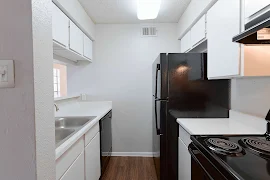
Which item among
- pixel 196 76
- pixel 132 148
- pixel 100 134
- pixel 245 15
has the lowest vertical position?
pixel 132 148

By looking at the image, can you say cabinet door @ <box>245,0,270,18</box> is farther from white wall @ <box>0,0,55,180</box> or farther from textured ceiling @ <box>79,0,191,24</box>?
textured ceiling @ <box>79,0,191,24</box>

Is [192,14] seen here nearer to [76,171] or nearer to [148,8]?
[148,8]

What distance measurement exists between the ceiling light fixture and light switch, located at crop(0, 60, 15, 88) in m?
1.79

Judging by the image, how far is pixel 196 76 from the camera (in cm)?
215

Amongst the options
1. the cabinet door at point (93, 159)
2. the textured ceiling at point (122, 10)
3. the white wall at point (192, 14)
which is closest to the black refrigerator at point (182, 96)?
the white wall at point (192, 14)

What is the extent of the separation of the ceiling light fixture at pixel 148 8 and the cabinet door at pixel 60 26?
2.94 feet

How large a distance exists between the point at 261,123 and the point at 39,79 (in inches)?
67.9

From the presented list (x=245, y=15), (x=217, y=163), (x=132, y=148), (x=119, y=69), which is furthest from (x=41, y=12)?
(x=132, y=148)

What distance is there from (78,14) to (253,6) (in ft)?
6.58

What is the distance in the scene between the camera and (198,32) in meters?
2.30

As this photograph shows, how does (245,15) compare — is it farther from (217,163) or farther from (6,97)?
(6,97)

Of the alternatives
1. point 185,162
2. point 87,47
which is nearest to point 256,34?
point 185,162

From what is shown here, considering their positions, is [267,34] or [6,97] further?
[267,34]

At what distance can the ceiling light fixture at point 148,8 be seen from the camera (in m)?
2.24
